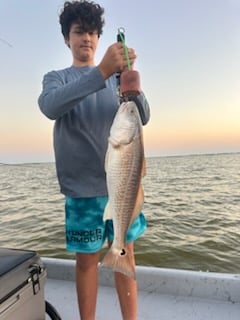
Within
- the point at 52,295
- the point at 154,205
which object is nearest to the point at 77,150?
the point at 52,295

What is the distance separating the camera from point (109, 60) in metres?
1.51

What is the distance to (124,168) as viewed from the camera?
4.74ft

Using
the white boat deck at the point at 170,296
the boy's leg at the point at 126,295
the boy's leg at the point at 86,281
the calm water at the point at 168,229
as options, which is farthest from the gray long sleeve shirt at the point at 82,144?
the calm water at the point at 168,229

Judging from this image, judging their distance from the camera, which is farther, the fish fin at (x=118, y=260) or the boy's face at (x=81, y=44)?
the boy's face at (x=81, y=44)

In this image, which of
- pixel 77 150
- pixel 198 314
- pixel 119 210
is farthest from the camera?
pixel 198 314

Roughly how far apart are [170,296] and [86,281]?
2.98 ft

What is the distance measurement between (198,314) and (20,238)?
5.26 metres

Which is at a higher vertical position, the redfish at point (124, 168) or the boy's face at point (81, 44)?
the boy's face at point (81, 44)

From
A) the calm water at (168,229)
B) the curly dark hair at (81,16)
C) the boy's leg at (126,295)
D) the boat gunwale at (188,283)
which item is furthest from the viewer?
the calm water at (168,229)

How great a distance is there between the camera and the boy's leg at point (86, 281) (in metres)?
1.98

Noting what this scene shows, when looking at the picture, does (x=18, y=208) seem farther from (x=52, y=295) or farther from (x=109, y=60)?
(x=109, y=60)

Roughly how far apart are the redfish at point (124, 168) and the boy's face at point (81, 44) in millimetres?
649

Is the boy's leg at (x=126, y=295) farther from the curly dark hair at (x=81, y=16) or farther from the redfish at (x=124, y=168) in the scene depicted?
the curly dark hair at (x=81, y=16)

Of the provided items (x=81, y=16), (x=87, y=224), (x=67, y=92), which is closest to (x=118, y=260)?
(x=87, y=224)
